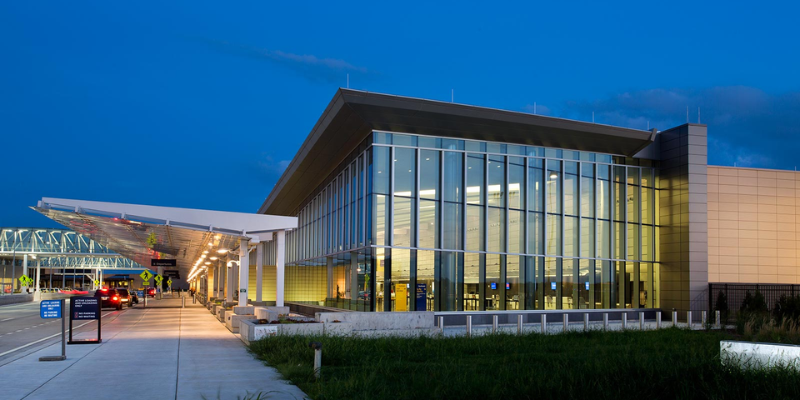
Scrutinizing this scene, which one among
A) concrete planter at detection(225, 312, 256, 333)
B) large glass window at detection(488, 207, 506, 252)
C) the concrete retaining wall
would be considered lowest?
the concrete retaining wall

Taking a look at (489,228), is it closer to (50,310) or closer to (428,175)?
(428,175)

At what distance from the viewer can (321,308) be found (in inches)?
1513

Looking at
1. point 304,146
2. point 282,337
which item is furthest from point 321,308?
point 282,337

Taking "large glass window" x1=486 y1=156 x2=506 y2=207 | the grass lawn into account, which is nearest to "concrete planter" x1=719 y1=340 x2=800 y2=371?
the grass lawn

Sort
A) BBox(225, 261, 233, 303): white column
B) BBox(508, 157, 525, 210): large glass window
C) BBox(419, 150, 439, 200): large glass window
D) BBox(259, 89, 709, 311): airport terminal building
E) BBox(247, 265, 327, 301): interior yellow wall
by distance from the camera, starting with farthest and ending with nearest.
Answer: BBox(247, 265, 327, 301): interior yellow wall → BBox(225, 261, 233, 303): white column → BBox(508, 157, 525, 210): large glass window → BBox(419, 150, 439, 200): large glass window → BBox(259, 89, 709, 311): airport terminal building

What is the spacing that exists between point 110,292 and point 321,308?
748 inches

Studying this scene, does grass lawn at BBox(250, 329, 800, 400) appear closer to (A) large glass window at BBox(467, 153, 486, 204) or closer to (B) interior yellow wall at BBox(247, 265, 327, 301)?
(A) large glass window at BBox(467, 153, 486, 204)

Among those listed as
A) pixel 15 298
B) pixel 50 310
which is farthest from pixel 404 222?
pixel 15 298

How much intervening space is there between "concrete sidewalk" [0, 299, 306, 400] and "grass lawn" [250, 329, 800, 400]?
695 millimetres

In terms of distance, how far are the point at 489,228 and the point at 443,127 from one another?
4.98 meters

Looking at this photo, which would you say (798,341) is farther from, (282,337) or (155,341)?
(155,341)

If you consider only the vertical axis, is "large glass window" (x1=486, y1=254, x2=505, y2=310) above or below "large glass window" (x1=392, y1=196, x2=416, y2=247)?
below

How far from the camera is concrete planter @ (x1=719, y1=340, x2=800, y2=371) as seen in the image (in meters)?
11.1

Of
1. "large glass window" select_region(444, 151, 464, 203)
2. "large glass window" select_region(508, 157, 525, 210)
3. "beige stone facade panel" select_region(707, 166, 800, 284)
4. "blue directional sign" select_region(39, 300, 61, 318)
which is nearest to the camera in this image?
"blue directional sign" select_region(39, 300, 61, 318)
